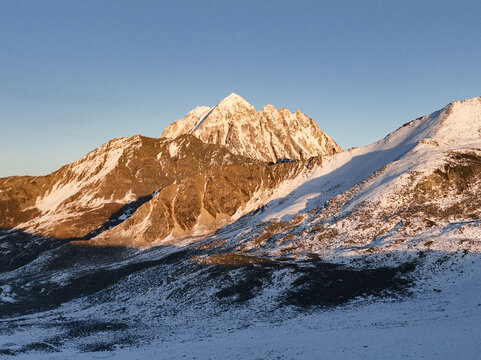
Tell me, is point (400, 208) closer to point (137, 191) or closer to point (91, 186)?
point (137, 191)

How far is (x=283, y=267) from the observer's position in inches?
2110

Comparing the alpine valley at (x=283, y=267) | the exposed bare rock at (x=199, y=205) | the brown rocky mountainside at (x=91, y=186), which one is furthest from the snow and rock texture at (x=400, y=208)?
the brown rocky mountainside at (x=91, y=186)

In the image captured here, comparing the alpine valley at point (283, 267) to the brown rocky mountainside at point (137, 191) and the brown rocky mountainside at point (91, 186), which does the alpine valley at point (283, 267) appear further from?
the brown rocky mountainside at point (91, 186)

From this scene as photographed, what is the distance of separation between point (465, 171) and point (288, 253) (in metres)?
36.6

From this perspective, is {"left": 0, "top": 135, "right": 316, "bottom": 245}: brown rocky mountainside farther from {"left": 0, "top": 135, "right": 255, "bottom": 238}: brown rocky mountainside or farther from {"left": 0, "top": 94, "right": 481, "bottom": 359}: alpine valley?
{"left": 0, "top": 94, "right": 481, "bottom": 359}: alpine valley

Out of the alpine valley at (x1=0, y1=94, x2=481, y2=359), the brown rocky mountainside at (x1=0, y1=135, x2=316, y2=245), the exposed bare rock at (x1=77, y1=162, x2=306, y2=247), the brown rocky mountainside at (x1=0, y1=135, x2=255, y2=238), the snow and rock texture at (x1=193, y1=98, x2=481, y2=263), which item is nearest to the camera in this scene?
the alpine valley at (x1=0, y1=94, x2=481, y2=359)

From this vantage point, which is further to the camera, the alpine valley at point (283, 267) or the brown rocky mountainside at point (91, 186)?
the brown rocky mountainside at point (91, 186)

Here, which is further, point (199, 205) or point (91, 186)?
point (91, 186)

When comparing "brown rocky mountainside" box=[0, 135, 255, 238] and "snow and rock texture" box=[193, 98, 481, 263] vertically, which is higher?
"brown rocky mountainside" box=[0, 135, 255, 238]

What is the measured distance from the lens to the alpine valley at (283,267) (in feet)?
111

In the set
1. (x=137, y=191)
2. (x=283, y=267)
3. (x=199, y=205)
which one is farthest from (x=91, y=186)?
(x=283, y=267)

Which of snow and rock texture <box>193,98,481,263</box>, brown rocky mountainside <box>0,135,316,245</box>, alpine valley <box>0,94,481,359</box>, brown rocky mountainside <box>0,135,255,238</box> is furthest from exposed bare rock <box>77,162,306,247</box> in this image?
brown rocky mountainside <box>0,135,255,238</box>

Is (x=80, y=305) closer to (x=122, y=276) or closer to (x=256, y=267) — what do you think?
(x=122, y=276)

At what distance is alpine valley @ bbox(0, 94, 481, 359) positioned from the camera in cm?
3381
